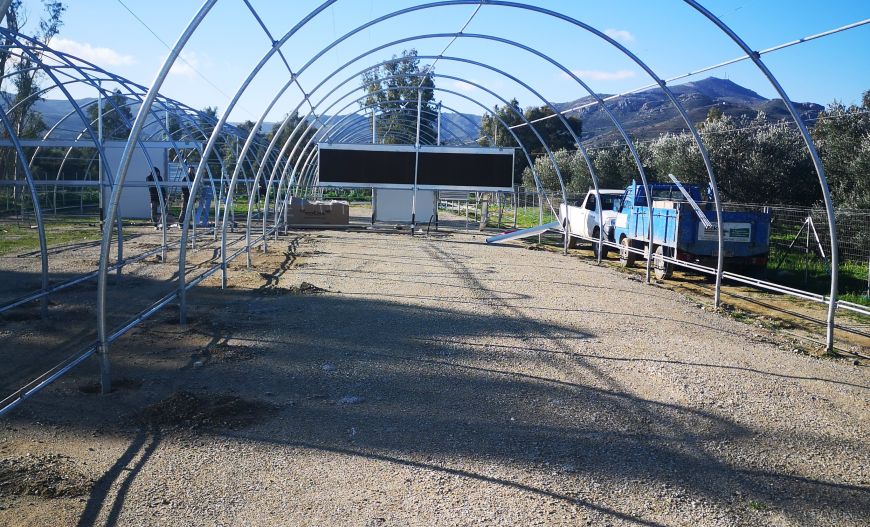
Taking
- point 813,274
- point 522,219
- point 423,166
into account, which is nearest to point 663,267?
point 813,274

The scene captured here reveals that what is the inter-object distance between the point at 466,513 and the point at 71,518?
2.12m

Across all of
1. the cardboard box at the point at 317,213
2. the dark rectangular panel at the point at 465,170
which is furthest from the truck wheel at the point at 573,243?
the cardboard box at the point at 317,213

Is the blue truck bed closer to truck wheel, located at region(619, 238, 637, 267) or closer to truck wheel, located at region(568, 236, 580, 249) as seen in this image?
truck wheel, located at region(619, 238, 637, 267)

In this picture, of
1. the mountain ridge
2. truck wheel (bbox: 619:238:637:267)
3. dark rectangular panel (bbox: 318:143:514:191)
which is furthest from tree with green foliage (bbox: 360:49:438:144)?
the mountain ridge

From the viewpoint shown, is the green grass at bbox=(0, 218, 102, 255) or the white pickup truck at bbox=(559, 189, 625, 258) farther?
the white pickup truck at bbox=(559, 189, 625, 258)

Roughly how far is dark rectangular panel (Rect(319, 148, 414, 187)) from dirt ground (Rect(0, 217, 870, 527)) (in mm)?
12609

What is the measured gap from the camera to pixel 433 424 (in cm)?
587

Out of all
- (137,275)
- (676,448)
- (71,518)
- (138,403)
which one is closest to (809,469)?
(676,448)

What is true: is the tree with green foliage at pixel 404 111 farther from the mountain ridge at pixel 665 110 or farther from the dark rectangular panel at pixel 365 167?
the mountain ridge at pixel 665 110

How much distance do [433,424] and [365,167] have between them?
18.1 metres

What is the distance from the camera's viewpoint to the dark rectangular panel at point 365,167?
23156 mm

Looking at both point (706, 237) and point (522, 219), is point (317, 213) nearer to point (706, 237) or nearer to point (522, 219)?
point (522, 219)

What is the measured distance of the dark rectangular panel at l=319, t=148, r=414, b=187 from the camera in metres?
23.2

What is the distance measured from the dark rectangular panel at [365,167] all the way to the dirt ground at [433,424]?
41.4ft
